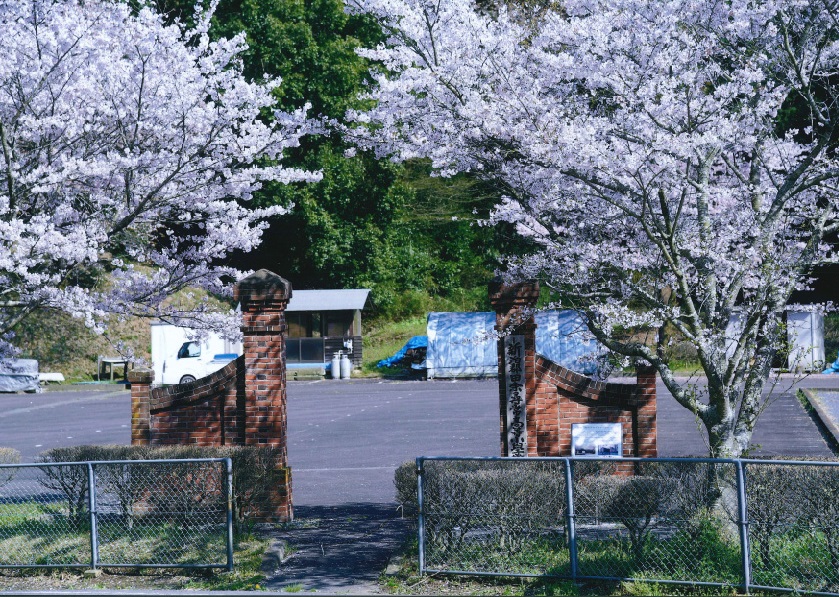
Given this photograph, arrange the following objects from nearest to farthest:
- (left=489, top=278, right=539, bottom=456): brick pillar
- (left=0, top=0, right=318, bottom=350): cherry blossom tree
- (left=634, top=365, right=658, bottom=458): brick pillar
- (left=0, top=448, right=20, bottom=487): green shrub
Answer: (left=0, top=448, right=20, bottom=487): green shrub
(left=0, top=0, right=318, bottom=350): cherry blossom tree
(left=489, top=278, right=539, bottom=456): brick pillar
(left=634, top=365, right=658, bottom=458): brick pillar

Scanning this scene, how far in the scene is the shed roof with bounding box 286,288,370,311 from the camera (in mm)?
36312

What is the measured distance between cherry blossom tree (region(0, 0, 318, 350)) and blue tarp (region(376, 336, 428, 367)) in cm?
2326

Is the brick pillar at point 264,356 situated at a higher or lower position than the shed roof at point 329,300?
lower

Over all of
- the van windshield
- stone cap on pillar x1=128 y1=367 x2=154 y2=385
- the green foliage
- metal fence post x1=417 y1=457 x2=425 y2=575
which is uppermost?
the green foliage

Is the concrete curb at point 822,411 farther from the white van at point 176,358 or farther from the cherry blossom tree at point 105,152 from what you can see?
the white van at point 176,358

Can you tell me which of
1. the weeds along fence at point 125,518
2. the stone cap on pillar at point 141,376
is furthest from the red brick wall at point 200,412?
the weeds along fence at point 125,518

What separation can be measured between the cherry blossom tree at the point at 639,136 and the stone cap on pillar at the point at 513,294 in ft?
2.46

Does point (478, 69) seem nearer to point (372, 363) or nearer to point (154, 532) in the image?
point (154, 532)

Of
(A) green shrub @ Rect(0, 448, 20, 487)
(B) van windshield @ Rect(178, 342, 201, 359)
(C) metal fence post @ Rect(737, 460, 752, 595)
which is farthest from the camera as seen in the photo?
(B) van windshield @ Rect(178, 342, 201, 359)

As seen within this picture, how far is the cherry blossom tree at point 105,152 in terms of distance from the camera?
1027 cm

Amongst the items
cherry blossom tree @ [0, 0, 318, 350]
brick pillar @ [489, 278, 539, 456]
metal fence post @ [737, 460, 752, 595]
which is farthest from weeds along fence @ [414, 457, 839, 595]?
cherry blossom tree @ [0, 0, 318, 350]

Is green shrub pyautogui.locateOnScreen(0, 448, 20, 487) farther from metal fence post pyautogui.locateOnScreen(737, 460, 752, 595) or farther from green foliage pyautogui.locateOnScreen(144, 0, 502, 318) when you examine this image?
green foliage pyautogui.locateOnScreen(144, 0, 502, 318)

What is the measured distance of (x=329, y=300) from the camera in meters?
36.8

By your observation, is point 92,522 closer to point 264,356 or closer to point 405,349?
point 264,356
